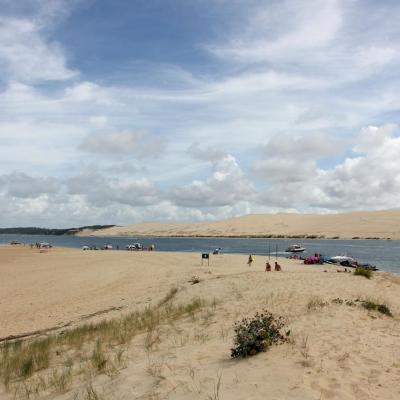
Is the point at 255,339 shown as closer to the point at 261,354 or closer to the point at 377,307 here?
the point at 261,354

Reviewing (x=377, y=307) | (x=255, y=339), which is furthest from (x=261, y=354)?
(x=377, y=307)

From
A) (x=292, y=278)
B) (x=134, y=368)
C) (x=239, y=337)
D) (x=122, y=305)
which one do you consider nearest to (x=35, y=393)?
(x=134, y=368)

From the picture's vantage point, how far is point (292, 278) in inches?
977

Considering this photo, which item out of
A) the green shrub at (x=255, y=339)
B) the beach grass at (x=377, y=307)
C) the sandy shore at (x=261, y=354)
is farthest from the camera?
the beach grass at (x=377, y=307)

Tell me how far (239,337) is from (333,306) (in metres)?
6.52

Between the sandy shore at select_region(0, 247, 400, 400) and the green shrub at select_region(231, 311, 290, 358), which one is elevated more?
the green shrub at select_region(231, 311, 290, 358)

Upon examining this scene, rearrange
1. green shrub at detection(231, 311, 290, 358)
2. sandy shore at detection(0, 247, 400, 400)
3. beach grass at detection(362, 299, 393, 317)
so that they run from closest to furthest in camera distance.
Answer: sandy shore at detection(0, 247, 400, 400) → green shrub at detection(231, 311, 290, 358) → beach grass at detection(362, 299, 393, 317)

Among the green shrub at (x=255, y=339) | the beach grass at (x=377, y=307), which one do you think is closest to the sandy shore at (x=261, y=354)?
the green shrub at (x=255, y=339)

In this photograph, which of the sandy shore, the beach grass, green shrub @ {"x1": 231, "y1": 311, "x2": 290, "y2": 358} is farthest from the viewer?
the beach grass

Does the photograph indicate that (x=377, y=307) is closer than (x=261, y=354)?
No

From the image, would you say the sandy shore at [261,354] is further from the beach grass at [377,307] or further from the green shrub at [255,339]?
→ the beach grass at [377,307]

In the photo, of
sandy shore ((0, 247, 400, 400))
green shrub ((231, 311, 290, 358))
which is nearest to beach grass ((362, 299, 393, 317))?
sandy shore ((0, 247, 400, 400))

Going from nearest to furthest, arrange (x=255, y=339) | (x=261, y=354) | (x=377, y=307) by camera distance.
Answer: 1. (x=261, y=354)
2. (x=255, y=339)
3. (x=377, y=307)

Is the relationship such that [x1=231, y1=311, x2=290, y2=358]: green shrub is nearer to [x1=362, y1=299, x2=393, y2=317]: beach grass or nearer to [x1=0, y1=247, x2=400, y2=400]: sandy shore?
[x1=0, y1=247, x2=400, y2=400]: sandy shore
